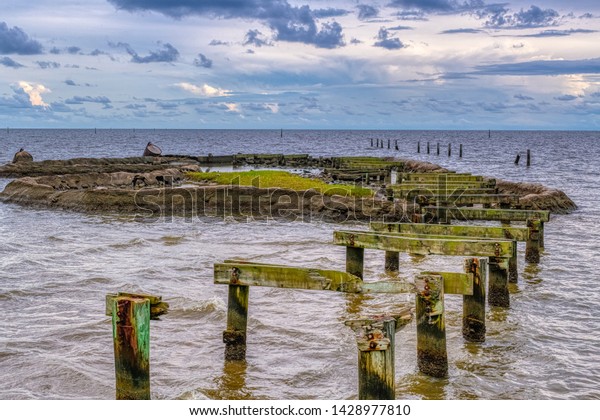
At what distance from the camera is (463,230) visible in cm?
1341

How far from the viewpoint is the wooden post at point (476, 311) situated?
10.4 metres

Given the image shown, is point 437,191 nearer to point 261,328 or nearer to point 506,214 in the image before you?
point 506,214

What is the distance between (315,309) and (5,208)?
20994mm

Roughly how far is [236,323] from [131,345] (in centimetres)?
284

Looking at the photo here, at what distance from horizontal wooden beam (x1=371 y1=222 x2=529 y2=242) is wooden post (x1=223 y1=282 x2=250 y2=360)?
488 centimetres

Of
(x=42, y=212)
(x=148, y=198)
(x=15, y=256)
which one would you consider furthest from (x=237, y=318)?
(x=42, y=212)

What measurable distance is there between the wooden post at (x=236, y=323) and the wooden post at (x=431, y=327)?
2.43 m

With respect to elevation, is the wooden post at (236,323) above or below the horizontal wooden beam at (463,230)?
below

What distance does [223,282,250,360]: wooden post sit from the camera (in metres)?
9.72

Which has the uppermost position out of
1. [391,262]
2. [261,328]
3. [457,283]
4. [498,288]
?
[457,283]

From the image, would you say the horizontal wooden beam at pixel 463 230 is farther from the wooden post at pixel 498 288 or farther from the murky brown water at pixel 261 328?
the murky brown water at pixel 261 328

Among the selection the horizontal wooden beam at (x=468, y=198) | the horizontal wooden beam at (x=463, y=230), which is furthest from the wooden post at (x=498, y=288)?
the horizontal wooden beam at (x=468, y=198)

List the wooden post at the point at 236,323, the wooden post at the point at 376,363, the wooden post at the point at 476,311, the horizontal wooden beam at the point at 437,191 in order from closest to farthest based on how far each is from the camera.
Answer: the wooden post at the point at 376,363 < the wooden post at the point at 236,323 < the wooden post at the point at 476,311 < the horizontal wooden beam at the point at 437,191

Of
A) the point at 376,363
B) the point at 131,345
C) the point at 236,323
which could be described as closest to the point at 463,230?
the point at 236,323
